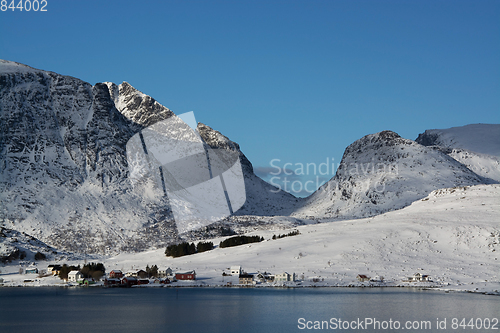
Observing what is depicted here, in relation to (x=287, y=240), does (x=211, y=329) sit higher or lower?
lower

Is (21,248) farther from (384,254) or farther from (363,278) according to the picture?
(363,278)

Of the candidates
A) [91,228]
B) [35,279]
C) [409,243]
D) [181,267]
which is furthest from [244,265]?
[91,228]

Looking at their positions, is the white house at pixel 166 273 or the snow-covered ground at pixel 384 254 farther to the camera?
the white house at pixel 166 273

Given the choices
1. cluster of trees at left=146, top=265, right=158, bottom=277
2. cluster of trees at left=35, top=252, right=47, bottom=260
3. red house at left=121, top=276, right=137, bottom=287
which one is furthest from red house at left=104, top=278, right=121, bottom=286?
cluster of trees at left=35, top=252, right=47, bottom=260

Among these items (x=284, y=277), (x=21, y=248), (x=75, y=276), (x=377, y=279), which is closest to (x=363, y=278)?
(x=377, y=279)

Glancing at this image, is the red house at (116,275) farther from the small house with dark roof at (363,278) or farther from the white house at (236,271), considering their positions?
the small house with dark roof at (363,278)

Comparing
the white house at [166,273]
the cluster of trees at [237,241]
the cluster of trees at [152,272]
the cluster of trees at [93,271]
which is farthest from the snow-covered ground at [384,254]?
the cluster of trees at [93,271]

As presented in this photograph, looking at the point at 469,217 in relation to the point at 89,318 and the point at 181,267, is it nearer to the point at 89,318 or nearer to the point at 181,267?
the point at 181,267
